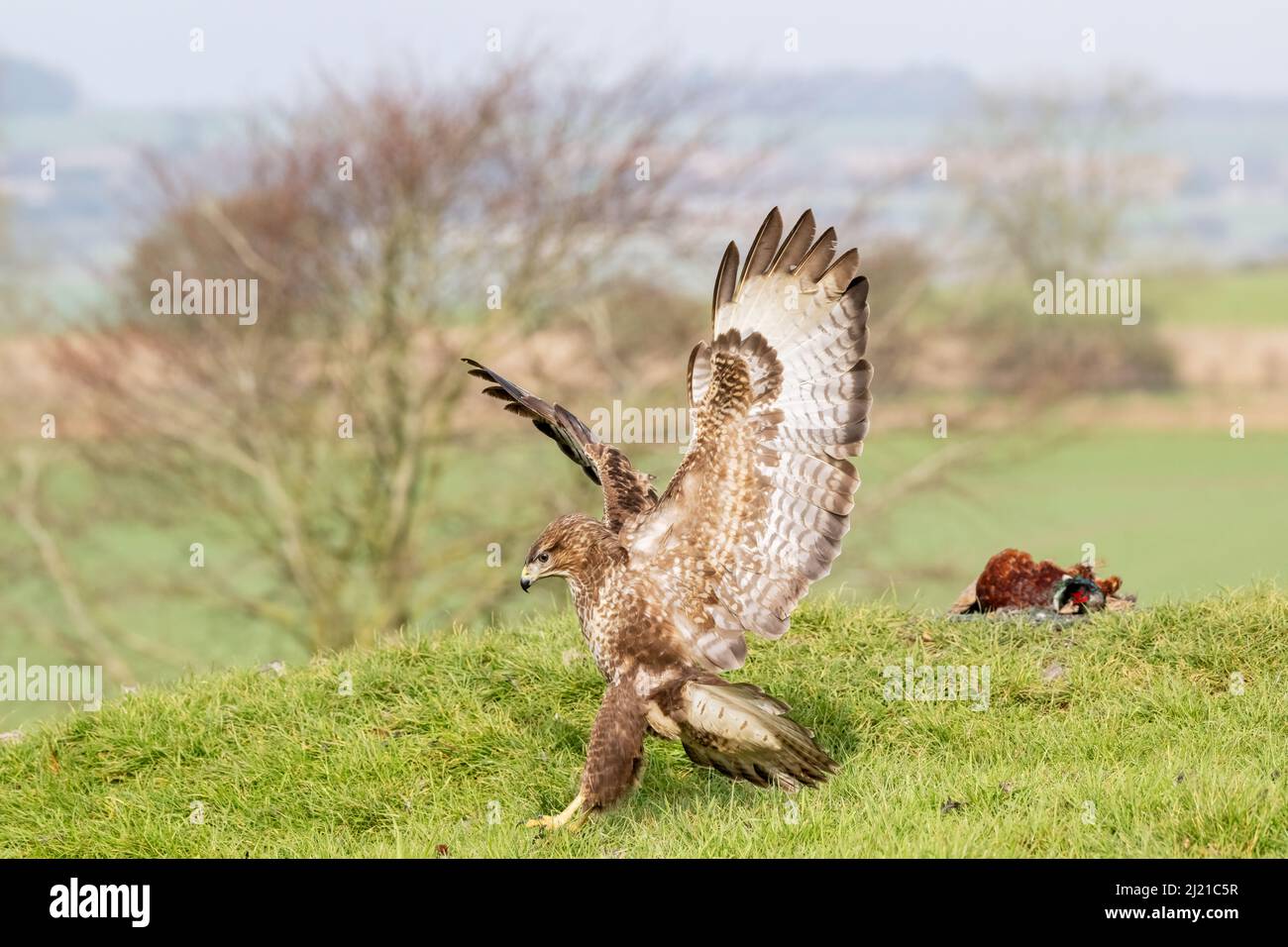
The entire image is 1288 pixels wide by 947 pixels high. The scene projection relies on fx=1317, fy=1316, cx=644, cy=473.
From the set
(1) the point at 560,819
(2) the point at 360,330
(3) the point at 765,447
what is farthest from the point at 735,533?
(2) the point at 360,330

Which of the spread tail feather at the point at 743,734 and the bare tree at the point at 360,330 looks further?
the bare tree at the point at 360,330

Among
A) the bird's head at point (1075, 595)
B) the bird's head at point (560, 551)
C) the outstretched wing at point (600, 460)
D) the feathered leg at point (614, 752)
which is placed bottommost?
the feathered leg at point (614, 752)

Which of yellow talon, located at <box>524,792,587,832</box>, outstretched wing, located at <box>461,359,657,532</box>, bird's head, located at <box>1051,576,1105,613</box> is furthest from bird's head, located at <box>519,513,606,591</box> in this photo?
bird's head, located at <box>1051,576,1105,613</box>

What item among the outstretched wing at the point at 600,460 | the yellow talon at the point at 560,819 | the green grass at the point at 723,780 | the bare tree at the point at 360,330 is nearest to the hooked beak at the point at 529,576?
the outstretched wing at the point at 600,460

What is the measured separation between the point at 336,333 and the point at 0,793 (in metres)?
8.09

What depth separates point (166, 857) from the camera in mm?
6066

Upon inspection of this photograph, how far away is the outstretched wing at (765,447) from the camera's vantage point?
5.09 metres

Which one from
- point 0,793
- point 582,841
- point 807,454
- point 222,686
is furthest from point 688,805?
point 0,793

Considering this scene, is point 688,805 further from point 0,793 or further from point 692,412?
point 0,793

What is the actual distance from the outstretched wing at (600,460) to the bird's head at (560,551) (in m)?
0.15

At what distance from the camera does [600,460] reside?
19.1 ft

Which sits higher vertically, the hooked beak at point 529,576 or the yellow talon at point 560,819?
the hooked beak at point 529,576

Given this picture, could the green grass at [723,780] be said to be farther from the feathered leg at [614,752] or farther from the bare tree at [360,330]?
the bare tree at [360,330]

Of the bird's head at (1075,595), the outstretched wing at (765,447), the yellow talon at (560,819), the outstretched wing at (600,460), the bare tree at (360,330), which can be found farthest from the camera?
the bare tree at (360,330)
